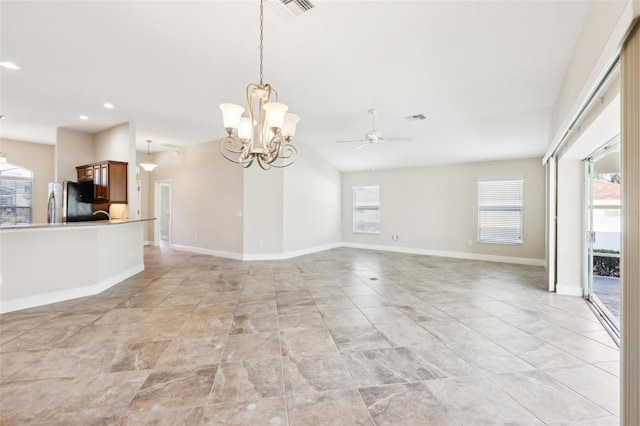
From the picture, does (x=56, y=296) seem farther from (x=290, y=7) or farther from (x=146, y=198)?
(x=146, y=198)

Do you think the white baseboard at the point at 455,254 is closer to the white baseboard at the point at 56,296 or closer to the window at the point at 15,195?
the white baseboard at the point at 56,296

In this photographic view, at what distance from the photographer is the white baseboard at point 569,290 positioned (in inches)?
155

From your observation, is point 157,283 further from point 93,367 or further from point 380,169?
point 380,169

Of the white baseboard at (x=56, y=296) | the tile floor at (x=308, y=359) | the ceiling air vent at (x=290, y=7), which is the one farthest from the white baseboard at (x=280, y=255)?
the ceiling air vent at (x=290, y=7)

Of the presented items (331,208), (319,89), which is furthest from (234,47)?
(331,208)

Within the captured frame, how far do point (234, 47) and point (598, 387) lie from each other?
13.8 ft

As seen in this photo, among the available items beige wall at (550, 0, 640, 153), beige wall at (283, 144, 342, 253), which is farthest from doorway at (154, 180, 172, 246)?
beige wall at (550, 0, 640, 153)

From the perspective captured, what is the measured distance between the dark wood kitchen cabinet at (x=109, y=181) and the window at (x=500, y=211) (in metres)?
7.98

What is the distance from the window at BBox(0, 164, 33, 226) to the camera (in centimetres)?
643

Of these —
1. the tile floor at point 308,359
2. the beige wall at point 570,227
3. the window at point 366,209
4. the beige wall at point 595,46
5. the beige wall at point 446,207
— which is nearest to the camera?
the beige wall at point 595,46

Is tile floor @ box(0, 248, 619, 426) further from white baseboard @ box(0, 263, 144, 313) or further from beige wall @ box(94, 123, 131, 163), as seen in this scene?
beige wall @ box(94, 123, 131, 163)

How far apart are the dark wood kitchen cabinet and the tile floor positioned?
7.08 feet

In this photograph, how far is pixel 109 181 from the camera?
5160 millimetres

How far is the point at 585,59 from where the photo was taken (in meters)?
2.22
